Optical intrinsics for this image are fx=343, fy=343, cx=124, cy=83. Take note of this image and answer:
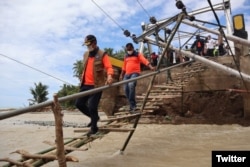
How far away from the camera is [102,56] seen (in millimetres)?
5594

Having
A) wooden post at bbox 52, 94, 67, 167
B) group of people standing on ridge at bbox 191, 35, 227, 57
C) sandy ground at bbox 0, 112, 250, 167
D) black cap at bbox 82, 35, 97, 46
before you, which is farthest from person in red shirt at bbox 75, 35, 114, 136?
group of people standing on ridge at bbox 191, 35, 227, 57

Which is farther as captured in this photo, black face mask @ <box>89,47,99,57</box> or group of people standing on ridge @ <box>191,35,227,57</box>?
group of people standing on ridge @ <box>191,35,227,57</box>

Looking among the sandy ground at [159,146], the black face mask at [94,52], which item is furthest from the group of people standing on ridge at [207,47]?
the black face mask at [94,52]

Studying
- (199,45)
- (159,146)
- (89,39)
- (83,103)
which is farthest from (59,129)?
(199,45)

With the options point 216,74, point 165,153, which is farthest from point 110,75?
point 216,74

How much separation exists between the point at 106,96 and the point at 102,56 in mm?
6568

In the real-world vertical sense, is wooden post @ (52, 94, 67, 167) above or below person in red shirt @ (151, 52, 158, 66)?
below

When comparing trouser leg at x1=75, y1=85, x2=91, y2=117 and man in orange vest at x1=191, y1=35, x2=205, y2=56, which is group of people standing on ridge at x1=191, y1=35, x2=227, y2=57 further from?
trouser leg at x1=75, y1=85, x2=91, y2=117

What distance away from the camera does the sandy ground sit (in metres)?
5.47

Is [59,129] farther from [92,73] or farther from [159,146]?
[159,146]

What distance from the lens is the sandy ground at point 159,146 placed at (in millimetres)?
5473

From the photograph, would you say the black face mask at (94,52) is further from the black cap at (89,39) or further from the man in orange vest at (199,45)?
the man in orange vest at (199,45)

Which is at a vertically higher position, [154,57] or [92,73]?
[154,57]

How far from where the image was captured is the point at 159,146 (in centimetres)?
703
